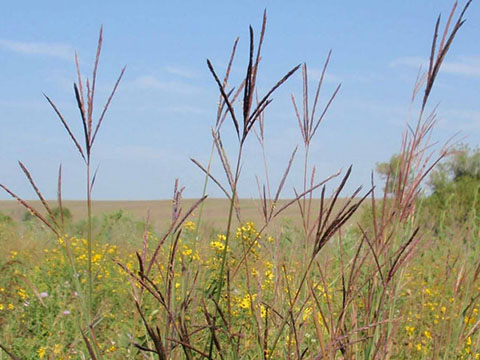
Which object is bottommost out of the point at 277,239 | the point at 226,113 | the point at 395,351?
the point at 395,351

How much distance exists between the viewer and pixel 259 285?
4.59 ft

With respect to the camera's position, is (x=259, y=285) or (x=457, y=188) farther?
(x=457, y=188)

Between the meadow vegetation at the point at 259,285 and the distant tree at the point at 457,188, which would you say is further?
the distant tree at the point at 457,188

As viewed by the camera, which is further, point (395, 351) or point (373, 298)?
point (395, 351)

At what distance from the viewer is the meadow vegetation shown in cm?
107

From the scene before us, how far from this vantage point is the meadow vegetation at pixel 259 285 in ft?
3.50

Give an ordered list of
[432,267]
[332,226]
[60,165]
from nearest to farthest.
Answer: [332,226]
[60,165]
[432,267]

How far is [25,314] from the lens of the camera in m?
3.89

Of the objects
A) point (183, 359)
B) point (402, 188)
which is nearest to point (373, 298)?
point (402, 188)

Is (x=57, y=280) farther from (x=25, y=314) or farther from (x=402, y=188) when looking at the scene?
(x=402, y=188)

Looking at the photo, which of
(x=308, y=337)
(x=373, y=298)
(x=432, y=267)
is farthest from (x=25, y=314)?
(x=432, y=267)

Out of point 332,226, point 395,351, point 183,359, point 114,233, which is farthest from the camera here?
point 114,233

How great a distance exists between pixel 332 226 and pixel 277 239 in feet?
2.58

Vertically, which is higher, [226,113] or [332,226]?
[226,113]
